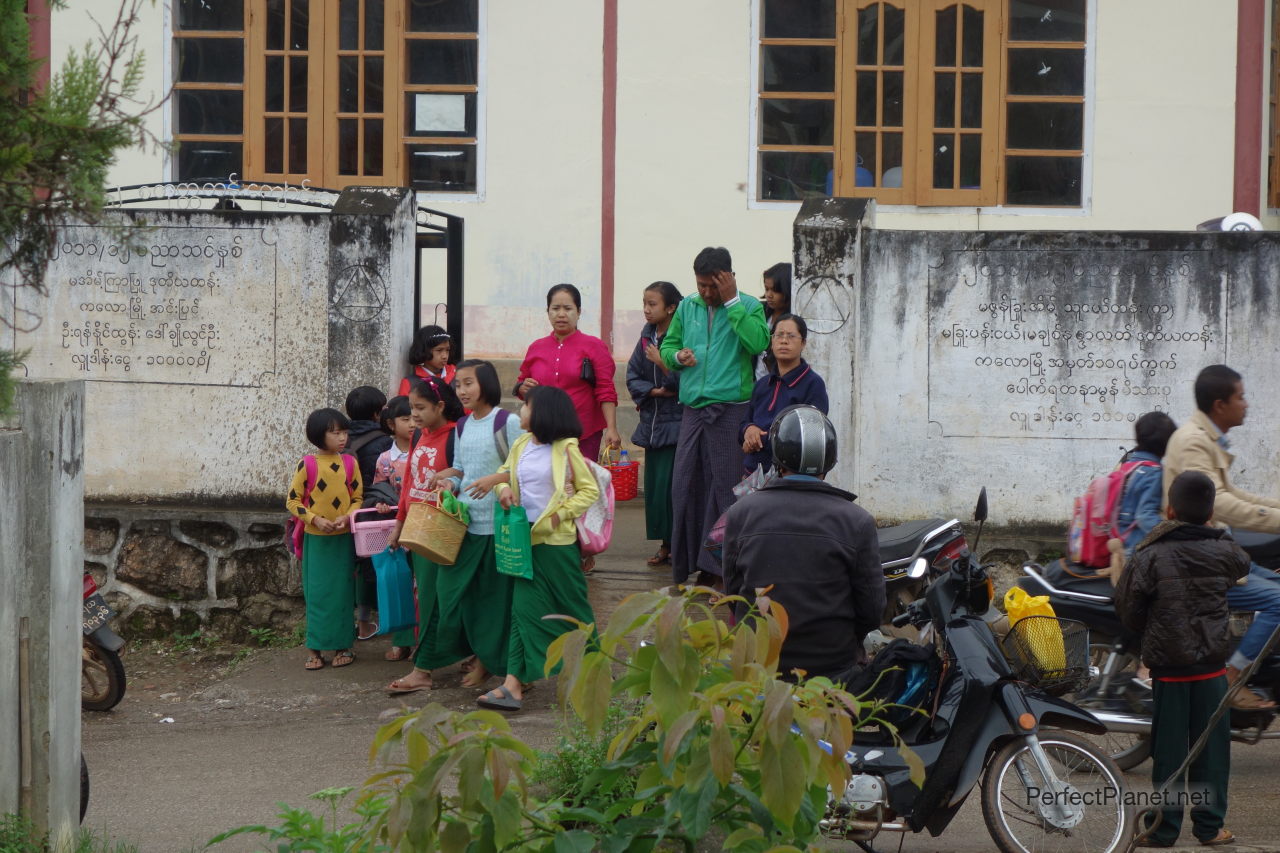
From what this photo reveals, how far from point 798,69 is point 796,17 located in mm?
413

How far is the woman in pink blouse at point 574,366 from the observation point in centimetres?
833

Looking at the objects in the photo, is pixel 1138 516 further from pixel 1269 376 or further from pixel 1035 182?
pixel 1035 182

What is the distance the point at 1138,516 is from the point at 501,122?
7.17m

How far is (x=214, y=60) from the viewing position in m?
12.1

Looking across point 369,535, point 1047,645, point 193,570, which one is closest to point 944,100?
point 369,535

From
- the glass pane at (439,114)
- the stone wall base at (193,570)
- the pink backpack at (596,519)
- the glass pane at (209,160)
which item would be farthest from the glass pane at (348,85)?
the pink backpack at (596,519)

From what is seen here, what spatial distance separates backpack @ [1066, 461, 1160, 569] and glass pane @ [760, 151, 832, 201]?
5956 mm

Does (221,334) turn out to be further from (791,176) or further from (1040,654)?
(791,176)

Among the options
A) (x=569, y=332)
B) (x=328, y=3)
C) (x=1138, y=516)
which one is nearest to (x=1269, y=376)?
(x=1138, y=516)

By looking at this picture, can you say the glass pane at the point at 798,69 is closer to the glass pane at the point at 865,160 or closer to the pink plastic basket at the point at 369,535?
the glass pane at the point at 865,160

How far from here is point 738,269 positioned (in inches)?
460

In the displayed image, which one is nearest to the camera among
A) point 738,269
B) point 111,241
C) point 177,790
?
point 177,790

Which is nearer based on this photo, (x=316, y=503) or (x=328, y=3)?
(x=316, y=503)

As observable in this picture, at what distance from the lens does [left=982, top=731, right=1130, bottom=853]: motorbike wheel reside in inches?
182
